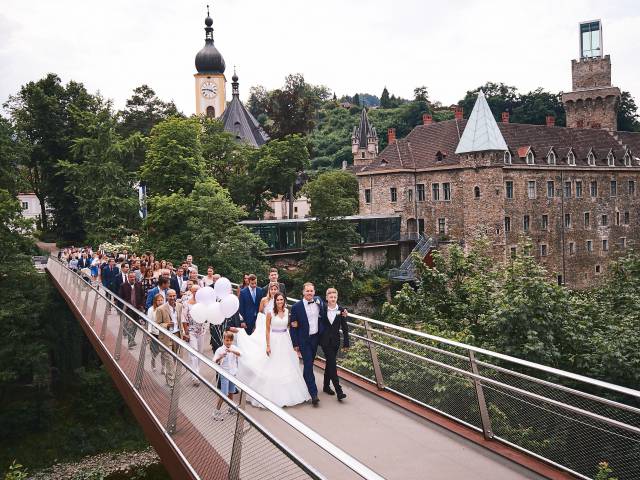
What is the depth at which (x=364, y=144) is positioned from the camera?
85.0 meters

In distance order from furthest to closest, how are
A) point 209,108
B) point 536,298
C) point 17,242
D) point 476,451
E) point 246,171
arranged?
point 209,108 → point 246,171 → point 17,242 → point 536,298 → point 476,451

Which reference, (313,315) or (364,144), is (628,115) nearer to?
(364,144)

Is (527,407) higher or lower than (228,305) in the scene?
lower

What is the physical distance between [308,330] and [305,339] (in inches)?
5.0

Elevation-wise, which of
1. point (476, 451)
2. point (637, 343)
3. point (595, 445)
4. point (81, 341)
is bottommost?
point (81, 341)

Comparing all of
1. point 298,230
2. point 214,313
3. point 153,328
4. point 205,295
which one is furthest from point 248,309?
point 298,230

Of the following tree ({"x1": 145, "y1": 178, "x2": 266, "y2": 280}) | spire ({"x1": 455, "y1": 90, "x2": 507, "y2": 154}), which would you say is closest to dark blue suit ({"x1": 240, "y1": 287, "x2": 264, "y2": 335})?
tree ({"x1": 145, "y1": 178, "x2": 266, "y2": 280})

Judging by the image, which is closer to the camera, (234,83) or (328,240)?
(328,240)

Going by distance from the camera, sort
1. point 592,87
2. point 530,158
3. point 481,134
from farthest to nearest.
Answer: point 592,87
point 530,158
point 481,134

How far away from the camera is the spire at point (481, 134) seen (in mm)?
47750

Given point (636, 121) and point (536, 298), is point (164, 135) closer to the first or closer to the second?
point (536, 298)

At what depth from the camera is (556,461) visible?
571cm

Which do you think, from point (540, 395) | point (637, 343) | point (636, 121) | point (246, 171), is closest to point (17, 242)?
point (246, 171)

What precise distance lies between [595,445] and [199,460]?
3.63m
